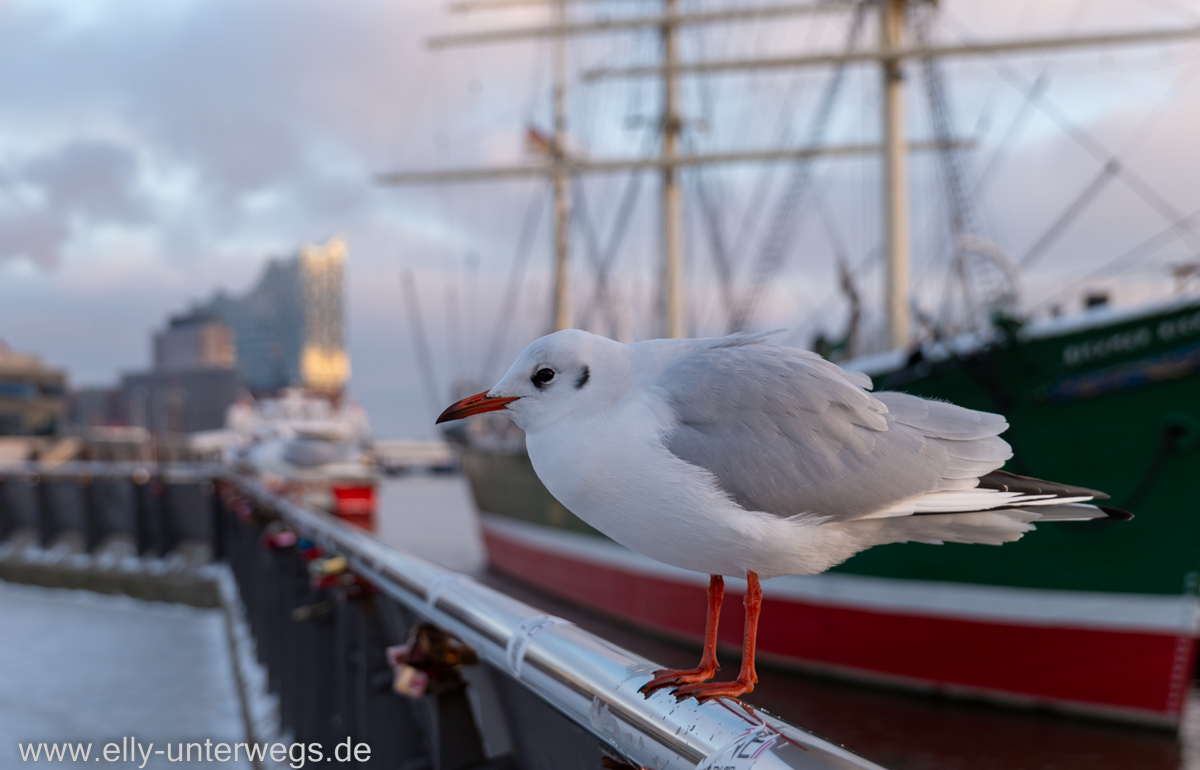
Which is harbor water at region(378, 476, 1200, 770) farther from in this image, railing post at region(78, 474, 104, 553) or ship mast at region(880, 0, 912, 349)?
railing post at region(78, 474, 104, 553)

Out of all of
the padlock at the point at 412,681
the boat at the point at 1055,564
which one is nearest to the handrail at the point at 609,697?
the padlock at the point at 412,681

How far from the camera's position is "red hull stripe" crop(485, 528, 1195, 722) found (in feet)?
28.5

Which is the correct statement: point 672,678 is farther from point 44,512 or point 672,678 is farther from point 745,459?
point 44,512

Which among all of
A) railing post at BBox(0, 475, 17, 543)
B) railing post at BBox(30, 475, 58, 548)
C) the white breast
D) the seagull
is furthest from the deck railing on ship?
railing post at BBox(0, 475, 17, 543)

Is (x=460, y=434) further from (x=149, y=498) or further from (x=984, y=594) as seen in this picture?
(x=984, y=594)

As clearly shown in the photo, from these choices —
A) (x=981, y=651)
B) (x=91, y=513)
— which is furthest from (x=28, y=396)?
(x=981, y=651)

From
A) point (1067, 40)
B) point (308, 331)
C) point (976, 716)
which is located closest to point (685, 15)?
point (1067, 40)

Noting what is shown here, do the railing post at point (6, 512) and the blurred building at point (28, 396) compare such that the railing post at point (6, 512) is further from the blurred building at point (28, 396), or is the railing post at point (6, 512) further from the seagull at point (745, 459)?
the blurred building at point (28, 396)

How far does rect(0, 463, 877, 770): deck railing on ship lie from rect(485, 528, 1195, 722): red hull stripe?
685 centimetres

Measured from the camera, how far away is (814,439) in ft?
5.23

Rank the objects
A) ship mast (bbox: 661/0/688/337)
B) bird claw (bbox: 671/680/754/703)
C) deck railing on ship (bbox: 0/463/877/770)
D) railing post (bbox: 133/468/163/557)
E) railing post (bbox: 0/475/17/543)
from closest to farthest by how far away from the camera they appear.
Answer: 1. deck railing on ship (bbox: 0/463/877/770)
2. bird claw (bbox: 671/680/754/703)
3. railing post (bbox: 133/468/163/557)
4. railing post (bbox: 0/475/17/543)
5. ship mast (bbox: 661/0/688/337)

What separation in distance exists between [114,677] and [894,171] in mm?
11345

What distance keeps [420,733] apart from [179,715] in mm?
5077

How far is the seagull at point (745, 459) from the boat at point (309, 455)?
717cm
